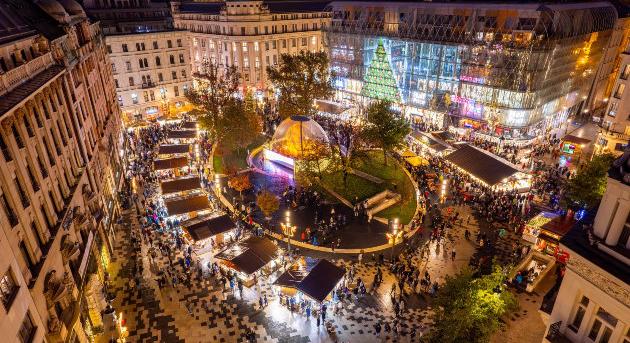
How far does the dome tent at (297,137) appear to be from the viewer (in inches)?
1752

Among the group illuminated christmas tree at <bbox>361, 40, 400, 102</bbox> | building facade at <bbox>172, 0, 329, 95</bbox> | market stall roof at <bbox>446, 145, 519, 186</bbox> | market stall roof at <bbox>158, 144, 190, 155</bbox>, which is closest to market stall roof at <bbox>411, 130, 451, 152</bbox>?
market stall roof at <bbox>446, 145, 519, 186</bbox>

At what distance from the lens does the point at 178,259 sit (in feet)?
100

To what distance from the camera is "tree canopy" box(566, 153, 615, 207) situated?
97.5ft

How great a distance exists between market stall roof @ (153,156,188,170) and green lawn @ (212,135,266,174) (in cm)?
439

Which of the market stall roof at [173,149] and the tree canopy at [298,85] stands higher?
the tree canopy at [298,85]

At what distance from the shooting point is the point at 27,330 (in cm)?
1573

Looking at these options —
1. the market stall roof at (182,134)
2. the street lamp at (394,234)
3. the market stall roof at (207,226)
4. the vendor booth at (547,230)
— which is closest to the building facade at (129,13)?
the market stall roof at (182,134)

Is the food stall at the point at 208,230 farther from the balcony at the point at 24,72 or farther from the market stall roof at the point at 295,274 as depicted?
the balcony at the point at 24,72

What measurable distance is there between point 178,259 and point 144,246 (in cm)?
399

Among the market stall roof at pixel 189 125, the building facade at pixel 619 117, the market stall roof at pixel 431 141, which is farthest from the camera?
the market stall roof at pixel 189 125

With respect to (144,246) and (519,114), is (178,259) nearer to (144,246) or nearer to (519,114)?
(144,246)

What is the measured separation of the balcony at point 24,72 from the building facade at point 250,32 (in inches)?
1940

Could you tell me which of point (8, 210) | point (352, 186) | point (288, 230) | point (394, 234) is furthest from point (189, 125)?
point (8, 210)

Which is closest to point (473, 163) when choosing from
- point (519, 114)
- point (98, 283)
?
point (519, 114)
